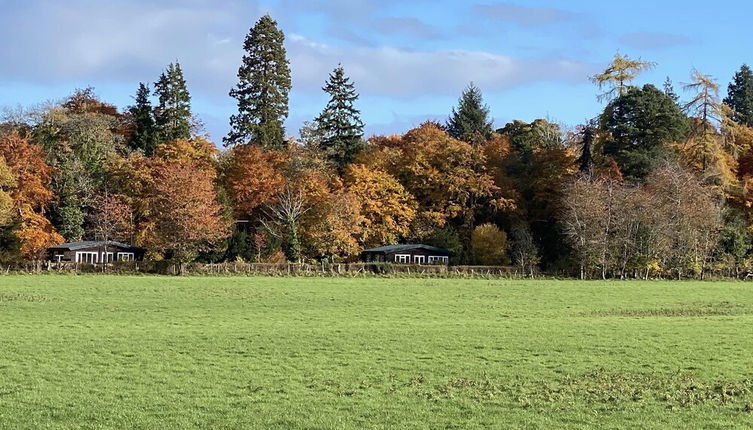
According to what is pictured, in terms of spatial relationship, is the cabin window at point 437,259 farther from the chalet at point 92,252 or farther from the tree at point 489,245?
the chalet at point 92,252

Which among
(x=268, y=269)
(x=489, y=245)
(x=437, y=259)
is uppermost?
(x=489, y=245)

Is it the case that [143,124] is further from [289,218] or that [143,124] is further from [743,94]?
[743,94]

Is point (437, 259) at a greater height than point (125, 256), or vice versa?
point (125, 256)

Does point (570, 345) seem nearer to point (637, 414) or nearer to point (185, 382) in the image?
point (637, 414)

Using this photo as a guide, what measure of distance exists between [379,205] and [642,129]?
91.2ft

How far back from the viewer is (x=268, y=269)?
68625 mm

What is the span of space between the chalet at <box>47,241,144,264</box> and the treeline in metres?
1.55

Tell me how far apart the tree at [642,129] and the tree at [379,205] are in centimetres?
2184

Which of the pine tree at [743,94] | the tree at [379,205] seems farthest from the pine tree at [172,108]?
the pine tree at [743,94]

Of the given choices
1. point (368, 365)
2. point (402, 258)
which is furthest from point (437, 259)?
point (368, 365)

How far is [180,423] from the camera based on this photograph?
41.4 feet

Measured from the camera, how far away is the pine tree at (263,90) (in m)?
91.6

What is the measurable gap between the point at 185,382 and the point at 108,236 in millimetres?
68586

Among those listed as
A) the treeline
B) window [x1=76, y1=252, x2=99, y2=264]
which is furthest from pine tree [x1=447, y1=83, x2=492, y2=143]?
window [x1=76, y1=252, x2=99, y2=264]
